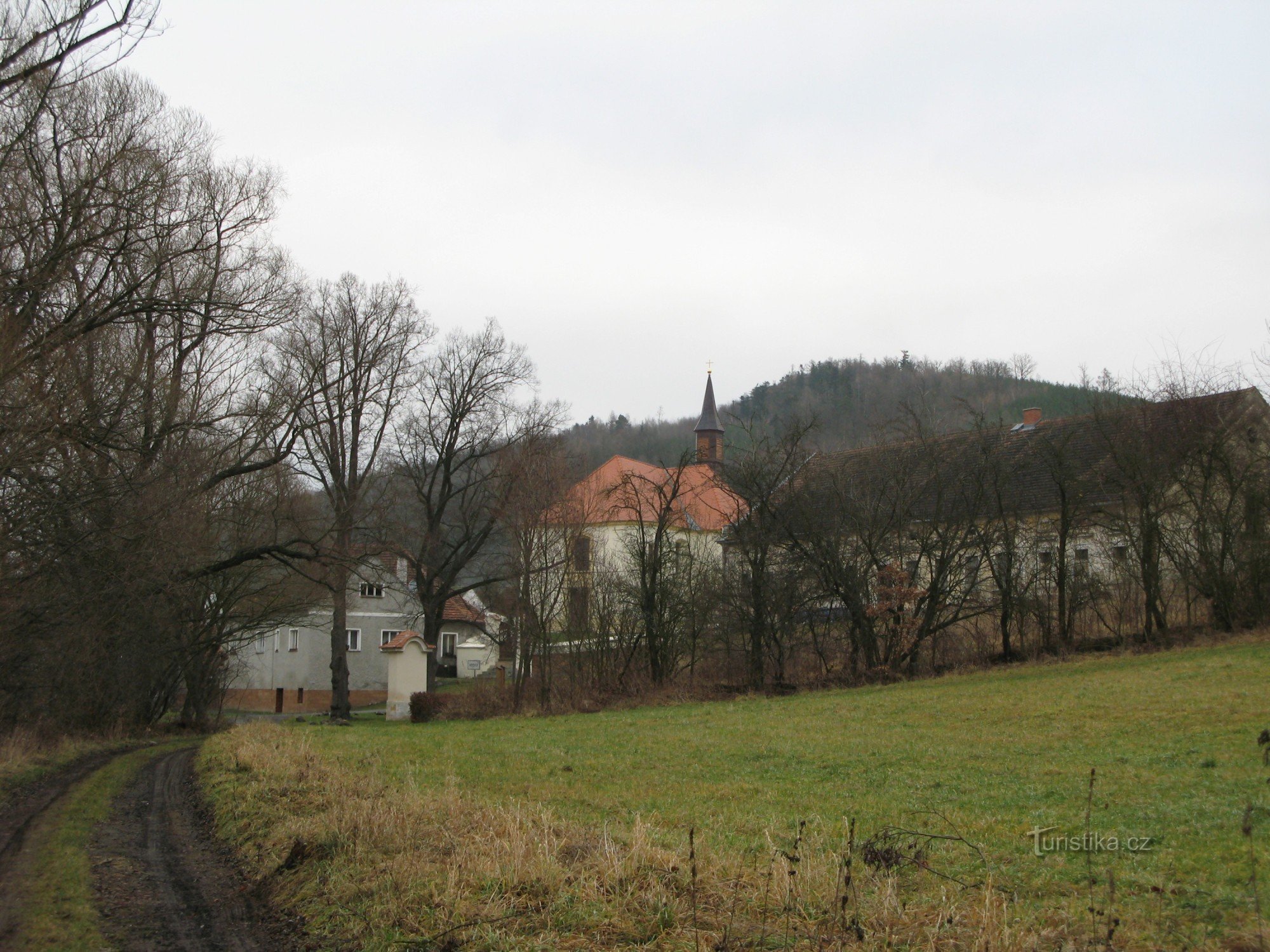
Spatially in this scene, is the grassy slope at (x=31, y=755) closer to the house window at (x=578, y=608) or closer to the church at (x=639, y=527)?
the house window at (x=578, y=608)

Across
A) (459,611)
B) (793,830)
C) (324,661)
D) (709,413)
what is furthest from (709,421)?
(793,830)

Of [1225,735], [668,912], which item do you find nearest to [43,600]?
[668,912]

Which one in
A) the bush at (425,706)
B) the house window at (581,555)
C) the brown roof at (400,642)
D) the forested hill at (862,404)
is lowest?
the bush at (425,706)

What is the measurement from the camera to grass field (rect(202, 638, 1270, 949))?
5254mm

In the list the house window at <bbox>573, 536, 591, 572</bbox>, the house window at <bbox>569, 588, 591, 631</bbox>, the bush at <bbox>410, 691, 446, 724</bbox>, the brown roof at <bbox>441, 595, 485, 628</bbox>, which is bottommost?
the bush at <bbox>410, 691, 446, 724</bbox>

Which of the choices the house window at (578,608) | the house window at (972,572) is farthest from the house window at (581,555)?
the house window at (972,572)

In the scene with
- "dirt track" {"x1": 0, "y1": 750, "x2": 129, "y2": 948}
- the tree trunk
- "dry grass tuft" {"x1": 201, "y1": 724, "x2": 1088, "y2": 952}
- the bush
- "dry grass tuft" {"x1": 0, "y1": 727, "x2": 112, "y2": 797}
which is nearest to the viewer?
"dry grass tuft" {"x1": 201, "y1": 724, "x2": 1088, "y2": 952}

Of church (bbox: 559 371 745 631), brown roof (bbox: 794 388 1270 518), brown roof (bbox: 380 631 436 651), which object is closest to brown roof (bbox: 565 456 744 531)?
church (bbox: 559 371 745 631)

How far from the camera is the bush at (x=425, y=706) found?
30312mm

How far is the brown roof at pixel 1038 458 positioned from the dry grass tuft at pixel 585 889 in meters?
21.0

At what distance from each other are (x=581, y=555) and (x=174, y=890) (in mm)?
24357

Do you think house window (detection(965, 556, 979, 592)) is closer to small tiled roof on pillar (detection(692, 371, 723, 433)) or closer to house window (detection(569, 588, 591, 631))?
house window (detection(569, 588, 591, 631))

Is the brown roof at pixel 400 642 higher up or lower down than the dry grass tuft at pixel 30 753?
higher up

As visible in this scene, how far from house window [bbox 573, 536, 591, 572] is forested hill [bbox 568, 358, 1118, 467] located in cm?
404
